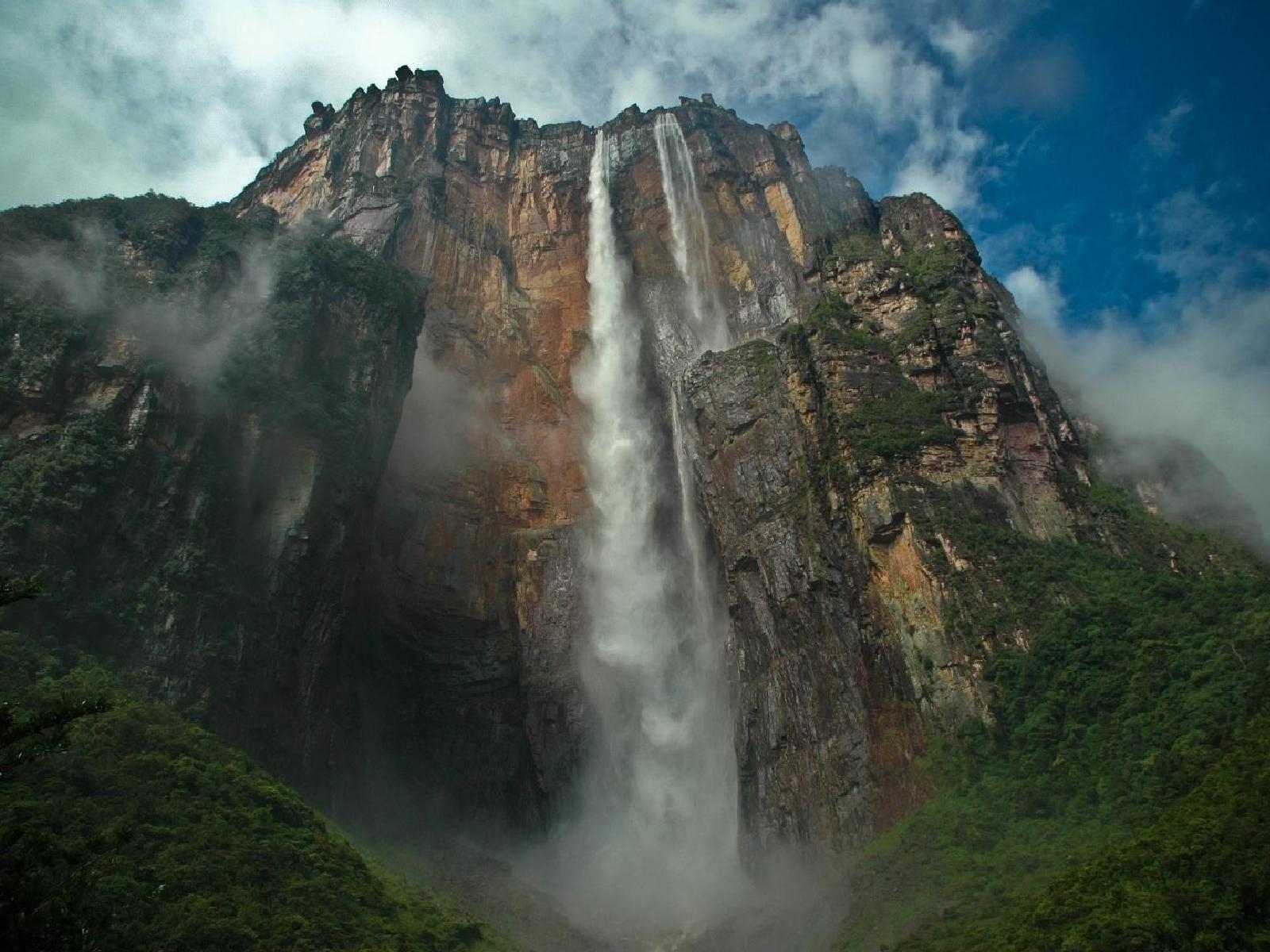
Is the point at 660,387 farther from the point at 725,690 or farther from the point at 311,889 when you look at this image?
the point at 311,889

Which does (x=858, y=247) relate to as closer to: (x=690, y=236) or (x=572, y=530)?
(x=690, y=236)

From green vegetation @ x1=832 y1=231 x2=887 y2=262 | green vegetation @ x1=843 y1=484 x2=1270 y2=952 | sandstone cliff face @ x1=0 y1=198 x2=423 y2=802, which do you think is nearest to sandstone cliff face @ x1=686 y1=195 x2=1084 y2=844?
green vegetation @ x1=832 y1=231 x2=887 y2=262

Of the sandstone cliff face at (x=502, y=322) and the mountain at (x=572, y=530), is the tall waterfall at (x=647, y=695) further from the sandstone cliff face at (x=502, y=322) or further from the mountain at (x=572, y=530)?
the sandstone cliff face at (x=502, y=322)

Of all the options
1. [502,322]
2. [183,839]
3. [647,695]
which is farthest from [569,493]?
[183,839]

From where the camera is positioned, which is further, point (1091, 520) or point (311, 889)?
point (1091, 520)

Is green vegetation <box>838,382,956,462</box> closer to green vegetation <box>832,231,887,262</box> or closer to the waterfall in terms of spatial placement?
green vegetation <box>832,231,887,262</box>

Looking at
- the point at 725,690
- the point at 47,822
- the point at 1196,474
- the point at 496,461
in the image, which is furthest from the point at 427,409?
the point at 1196,474
